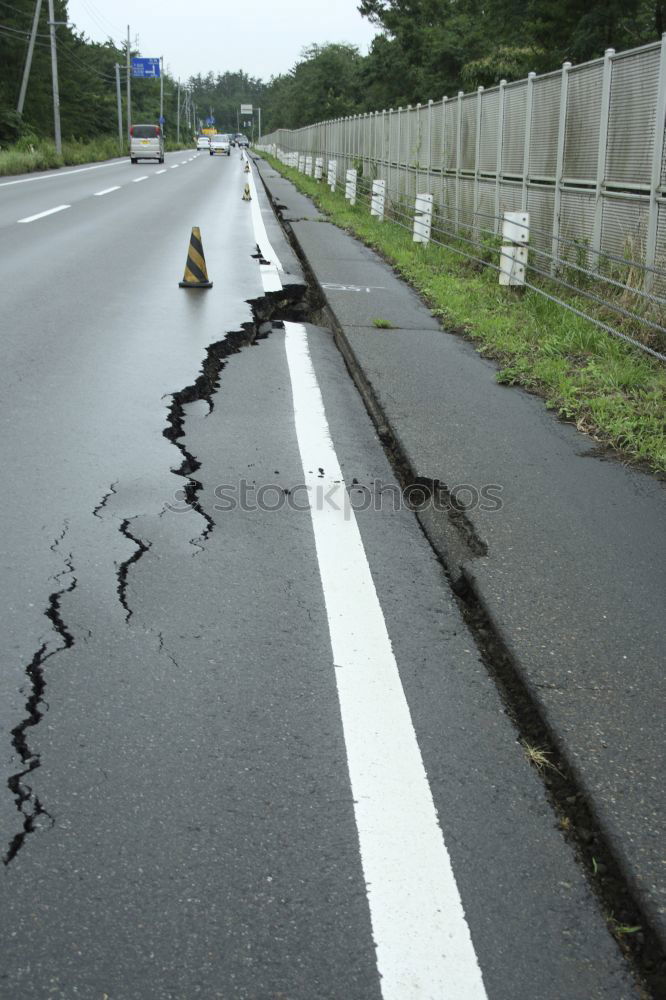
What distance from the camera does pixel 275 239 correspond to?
15.5 metres

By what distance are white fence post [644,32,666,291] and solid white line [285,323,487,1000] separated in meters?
5.84

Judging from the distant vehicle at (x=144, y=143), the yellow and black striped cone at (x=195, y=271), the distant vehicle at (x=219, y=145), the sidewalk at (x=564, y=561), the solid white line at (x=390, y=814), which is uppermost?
the distant vehicle at (x=219, y=145)

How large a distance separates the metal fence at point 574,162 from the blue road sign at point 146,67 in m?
88.6

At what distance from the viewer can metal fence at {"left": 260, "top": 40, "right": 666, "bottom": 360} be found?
8664mm

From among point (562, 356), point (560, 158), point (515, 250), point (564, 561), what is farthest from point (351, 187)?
point (564, 561)

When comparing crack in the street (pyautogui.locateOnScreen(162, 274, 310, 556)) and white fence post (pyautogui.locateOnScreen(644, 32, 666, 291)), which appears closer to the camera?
crack in the street (pyautogui.locateOnScreen(162, 274, 310, 556))

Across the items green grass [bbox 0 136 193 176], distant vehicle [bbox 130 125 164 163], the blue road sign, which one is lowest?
green grass [bbox 0 136 193 176]

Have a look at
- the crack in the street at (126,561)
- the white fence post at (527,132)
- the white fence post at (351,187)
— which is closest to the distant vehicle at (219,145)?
the white fence post at (351,187)

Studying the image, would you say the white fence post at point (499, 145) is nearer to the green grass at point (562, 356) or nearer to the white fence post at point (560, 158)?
the green grass at point (562, 356)

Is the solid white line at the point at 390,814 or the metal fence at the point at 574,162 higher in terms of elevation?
the metal fence at the point at 574,162

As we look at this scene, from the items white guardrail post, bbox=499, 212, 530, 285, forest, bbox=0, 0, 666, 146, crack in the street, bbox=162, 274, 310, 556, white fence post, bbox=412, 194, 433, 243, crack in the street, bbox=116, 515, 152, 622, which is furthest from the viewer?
forest, bbox=0, 0, 666, 146

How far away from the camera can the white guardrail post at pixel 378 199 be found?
1992cm

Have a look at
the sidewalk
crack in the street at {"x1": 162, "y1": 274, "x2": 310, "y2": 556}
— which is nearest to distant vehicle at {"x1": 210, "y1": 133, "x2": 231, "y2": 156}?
crack in the street at {"x1": 162, "y1": 274, "x2": 310, "y2": 556}

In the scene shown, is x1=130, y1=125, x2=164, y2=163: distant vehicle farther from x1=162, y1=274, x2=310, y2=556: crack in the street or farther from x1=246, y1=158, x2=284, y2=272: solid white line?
x1=162, y1=274, x2=310, y2=556: crack in the street
